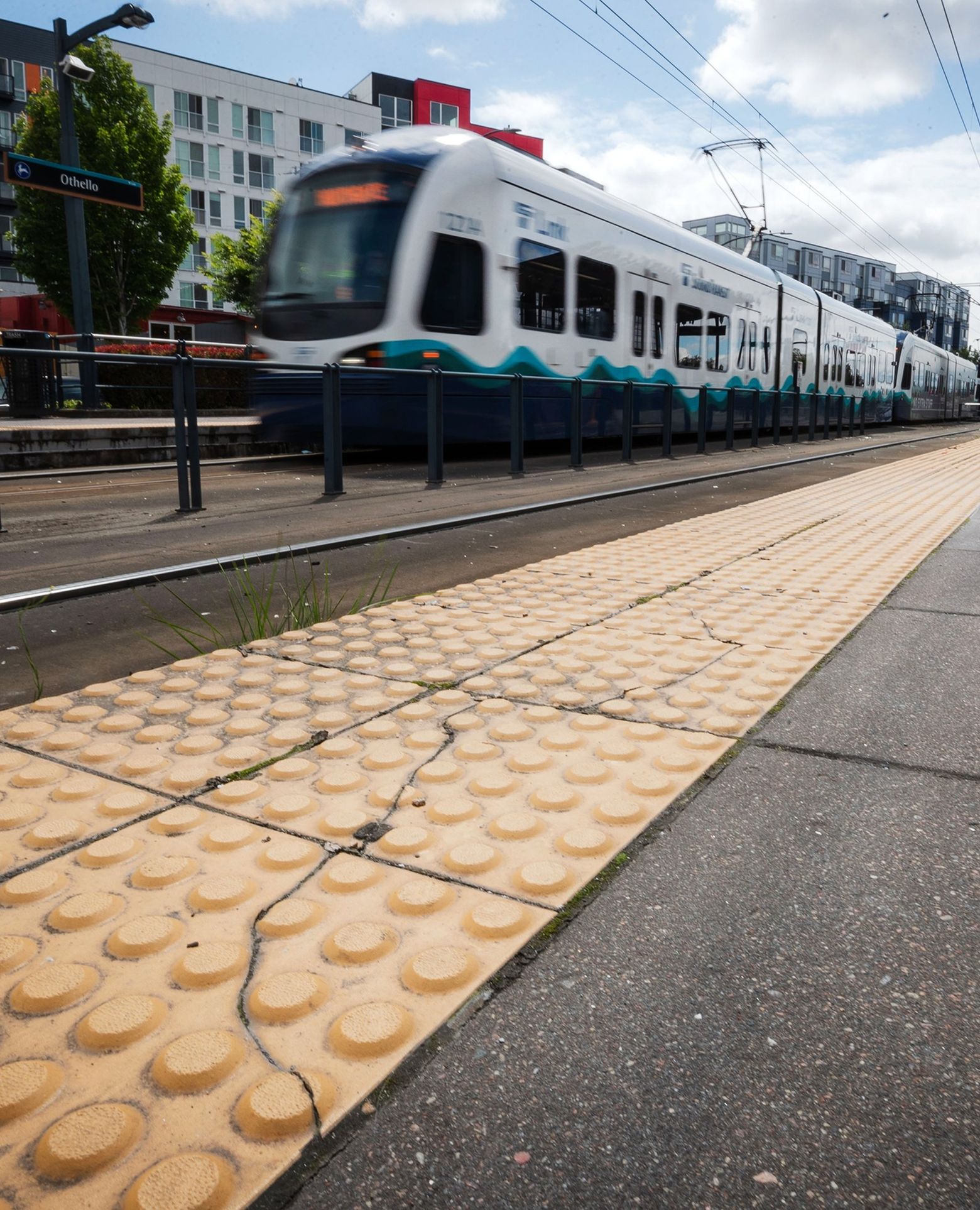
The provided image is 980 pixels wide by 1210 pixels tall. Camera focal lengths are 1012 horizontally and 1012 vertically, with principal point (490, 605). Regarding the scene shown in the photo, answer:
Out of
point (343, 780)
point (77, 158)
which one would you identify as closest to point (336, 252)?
point (77, 158)

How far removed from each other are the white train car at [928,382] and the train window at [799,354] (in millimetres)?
12611

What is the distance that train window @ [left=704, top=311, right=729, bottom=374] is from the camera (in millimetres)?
17453

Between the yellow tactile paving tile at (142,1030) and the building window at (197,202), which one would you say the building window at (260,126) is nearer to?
the building window at (197,202)

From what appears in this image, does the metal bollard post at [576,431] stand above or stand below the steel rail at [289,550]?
above

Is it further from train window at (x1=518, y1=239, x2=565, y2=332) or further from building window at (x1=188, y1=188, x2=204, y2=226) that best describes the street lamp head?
building window at (x1=188, y1=188, x2=204, y2=226)

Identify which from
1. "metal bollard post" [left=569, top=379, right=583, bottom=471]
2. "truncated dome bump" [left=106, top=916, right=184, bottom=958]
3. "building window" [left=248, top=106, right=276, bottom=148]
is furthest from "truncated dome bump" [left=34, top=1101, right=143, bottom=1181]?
"building window" [left=248, top=106, right=276, bottom=148]

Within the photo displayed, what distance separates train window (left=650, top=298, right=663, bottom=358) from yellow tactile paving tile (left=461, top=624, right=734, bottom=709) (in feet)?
40.6

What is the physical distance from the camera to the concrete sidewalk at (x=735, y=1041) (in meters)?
1.13

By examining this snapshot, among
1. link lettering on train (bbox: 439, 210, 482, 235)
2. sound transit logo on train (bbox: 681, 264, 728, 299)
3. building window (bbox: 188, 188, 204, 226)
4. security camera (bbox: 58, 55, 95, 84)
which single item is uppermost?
building window (bbox: 188, 188, 204, 226)

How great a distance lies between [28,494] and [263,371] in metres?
3.44

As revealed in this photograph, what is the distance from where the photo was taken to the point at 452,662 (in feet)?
10.8

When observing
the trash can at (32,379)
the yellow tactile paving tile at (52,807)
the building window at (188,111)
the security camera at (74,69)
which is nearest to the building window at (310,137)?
the building window at (188,111)

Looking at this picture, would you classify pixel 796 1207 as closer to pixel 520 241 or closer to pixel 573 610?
pixel 573 610

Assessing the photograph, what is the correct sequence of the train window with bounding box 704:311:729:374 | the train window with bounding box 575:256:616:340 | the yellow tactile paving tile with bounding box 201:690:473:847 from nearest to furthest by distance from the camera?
the yellow tactile paving tile with bounding box 201:690:473:847, the train window with bounding box 575:256:616:340, the train window with bounding box 704:311:729:374
